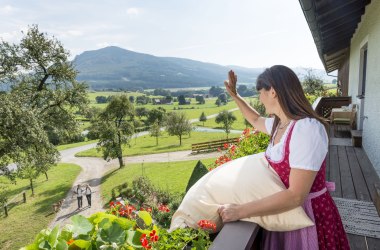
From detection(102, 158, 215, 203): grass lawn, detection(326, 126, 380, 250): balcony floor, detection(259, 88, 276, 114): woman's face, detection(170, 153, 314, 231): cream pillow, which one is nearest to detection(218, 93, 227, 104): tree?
Result: detection(102, 158, 215, 203): grass lawn

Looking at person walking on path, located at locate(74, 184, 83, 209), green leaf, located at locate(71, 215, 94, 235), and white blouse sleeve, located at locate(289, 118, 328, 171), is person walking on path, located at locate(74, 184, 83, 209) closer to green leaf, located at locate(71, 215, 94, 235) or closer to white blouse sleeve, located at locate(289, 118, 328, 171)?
green leaf, located at locate(71, 215, 94, 235)

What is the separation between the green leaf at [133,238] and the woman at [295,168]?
413 millimetres

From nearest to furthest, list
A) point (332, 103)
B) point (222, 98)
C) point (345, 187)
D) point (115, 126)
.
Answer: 1. point (345, 187)
2. point (332, 103)
3. point (115, 126)
4. point (222, 98)

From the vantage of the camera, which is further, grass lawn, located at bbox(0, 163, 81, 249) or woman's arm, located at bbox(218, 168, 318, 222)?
grass lawn, located at bbox(0, 163, 81, 249)

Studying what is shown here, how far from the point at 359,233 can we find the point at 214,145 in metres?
34.2

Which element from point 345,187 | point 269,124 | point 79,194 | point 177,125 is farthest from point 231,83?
point 177,125

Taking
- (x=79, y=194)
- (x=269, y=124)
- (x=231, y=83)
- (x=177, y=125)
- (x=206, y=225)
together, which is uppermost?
(x=231, y=83)

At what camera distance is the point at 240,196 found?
137cm

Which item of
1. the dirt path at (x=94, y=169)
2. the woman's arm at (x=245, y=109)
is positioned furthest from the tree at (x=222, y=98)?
the woman's arm at (x=245, y=109)

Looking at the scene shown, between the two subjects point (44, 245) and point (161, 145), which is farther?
point (161, 145)

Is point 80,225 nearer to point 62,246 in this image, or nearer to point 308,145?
point 62,246

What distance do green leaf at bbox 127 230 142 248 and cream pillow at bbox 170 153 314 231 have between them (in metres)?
0.29

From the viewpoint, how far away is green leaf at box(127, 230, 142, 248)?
113 cm

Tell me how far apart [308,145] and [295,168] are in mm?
116
